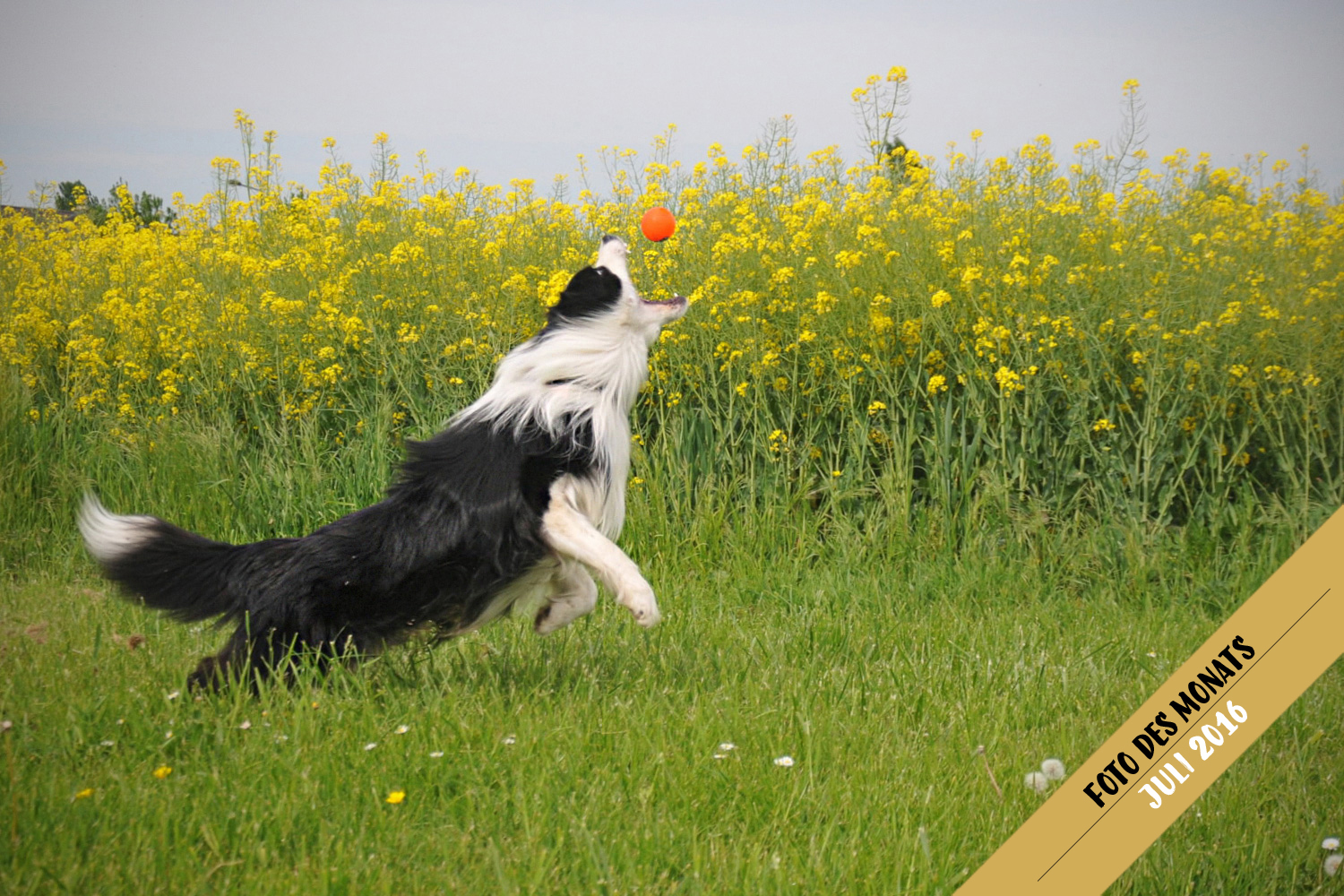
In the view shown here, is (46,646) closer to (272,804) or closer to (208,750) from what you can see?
(208,750)

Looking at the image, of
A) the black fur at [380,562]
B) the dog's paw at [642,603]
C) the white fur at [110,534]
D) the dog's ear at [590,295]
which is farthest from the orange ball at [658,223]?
the white fur at [110,534]

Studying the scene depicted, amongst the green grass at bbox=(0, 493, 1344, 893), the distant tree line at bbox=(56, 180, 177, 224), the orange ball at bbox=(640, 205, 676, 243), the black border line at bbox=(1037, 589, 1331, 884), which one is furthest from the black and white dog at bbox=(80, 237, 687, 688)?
the distant tree line at bbox=(56, 180, 177, 224)

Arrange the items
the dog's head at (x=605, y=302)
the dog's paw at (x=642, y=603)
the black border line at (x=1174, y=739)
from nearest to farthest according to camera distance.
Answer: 1. the black border line at (x=1174, y=739)
2. the dog's paw at (x=642, y=603)
3. the dog's head at (x=605, y=302)

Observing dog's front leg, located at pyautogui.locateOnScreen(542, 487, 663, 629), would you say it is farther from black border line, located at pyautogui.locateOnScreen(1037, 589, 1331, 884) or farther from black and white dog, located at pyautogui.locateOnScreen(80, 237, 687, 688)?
black border line, located at pyautogui.locateOnScreen(1037, 589, 1331, 884)

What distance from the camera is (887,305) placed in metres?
5.09

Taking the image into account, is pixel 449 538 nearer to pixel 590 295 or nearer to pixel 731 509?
pixel 590 295

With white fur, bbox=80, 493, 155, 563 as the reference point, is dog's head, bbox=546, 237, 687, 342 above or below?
above

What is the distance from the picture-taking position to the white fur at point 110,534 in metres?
3.08

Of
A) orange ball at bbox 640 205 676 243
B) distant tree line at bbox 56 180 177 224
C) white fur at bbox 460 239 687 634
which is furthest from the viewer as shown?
distant tree line at bbox 56 180 177 224

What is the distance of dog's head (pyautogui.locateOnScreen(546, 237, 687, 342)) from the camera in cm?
320

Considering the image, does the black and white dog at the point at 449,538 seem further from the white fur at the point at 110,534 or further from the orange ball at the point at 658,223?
the orange ball at the point at 658,223

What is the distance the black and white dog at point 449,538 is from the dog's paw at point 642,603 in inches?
1.9

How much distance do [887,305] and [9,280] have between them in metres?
5.47

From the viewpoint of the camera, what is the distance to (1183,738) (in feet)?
8.30
